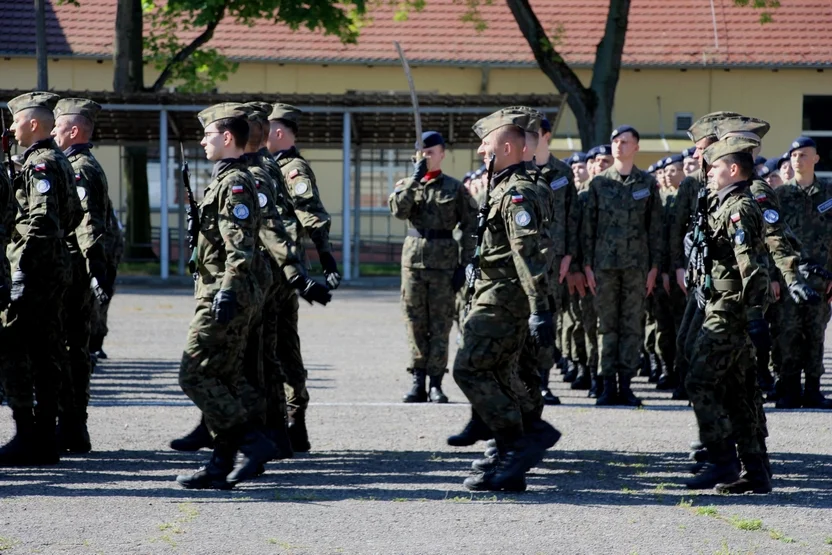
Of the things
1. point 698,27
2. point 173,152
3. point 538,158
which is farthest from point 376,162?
point 538,158

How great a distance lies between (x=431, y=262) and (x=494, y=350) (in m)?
3.69

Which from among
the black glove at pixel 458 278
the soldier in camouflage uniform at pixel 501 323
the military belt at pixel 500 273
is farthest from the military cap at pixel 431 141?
the military belt at pixel 500 273

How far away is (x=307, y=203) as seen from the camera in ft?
28.4

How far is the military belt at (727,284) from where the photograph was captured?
739 centimetres

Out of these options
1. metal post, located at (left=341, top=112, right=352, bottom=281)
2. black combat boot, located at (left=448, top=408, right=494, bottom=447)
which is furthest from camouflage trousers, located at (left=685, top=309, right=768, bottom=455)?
metal post, located at (left=341, top=112, right=352, bottom=281)

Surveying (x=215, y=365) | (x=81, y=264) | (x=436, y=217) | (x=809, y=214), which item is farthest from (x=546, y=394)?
(x=215, y=365)

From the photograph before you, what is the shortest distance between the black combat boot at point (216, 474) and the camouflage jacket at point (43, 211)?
5.14ft

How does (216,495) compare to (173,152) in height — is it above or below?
below

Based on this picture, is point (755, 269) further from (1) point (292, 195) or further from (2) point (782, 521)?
(1) point (292, 195)

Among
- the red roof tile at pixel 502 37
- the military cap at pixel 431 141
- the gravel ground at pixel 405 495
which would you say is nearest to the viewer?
the gravel ground at pixel 405 495

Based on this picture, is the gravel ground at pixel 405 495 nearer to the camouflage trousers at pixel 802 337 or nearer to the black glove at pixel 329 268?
the camouflage trousers at pixel 802 337

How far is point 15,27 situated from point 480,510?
92.6 feet

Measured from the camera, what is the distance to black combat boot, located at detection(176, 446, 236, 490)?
732 cm

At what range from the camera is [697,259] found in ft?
24.9
